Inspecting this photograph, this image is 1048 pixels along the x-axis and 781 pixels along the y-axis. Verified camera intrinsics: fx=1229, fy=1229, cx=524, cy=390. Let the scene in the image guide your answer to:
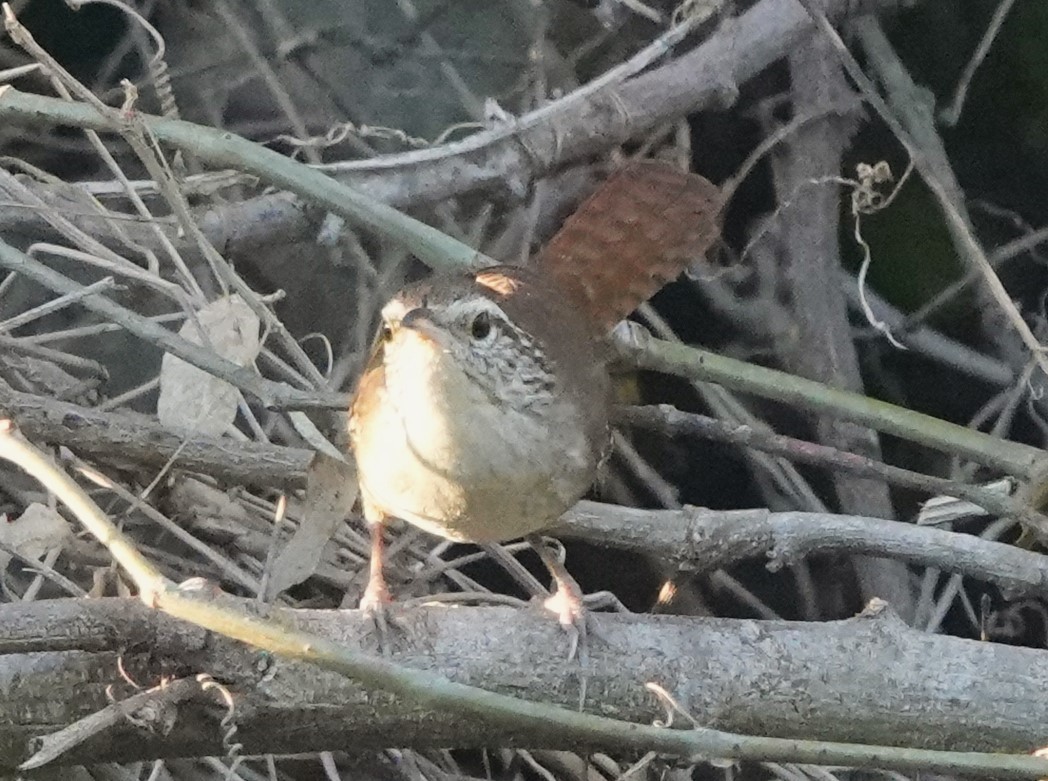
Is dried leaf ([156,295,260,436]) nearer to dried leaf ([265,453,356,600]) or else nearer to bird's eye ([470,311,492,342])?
dried leaf ([265,453,356,600])

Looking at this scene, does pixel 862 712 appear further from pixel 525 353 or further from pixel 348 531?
pixel 348 531

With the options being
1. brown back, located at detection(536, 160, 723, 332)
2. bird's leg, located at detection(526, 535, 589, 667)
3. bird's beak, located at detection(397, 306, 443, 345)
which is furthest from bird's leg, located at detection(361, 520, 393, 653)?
brown back, located at detection(536, 160, 723, 332)

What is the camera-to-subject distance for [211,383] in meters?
1.66

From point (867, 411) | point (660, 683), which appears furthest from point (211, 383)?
point (867, 411)

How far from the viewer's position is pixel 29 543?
1.51 m

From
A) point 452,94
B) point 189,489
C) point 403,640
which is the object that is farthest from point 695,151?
point 403,640

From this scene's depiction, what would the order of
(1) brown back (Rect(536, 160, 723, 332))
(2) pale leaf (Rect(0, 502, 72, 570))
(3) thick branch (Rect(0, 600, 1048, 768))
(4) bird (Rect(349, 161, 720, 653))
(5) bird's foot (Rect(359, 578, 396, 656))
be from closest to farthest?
1. (3) thick branch (Rect(0, 600, 1048, 768))
2. (5) bird's foot (Rect(359, 578, 396, 656))
3. (4) bird (Rect(349, 161, 720, 653))
4. (2) pale leaf (Rect(0, 502, 72, 570))
5. (1) brown back (Rect(536, 160, 723, 332))

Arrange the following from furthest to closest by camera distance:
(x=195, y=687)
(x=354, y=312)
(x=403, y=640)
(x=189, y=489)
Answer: (x=354, y=312) → (x=189, y=489) → (x=403, y=640) → (x=195, y=687)

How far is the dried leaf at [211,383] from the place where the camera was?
5.39 feet

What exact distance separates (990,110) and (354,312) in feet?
3.64

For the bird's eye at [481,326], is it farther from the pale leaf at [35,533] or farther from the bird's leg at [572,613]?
the pale leaf at [35,533]

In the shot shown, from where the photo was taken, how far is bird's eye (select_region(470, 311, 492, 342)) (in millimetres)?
1409

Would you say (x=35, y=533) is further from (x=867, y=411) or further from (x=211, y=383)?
(x=867, y=411)

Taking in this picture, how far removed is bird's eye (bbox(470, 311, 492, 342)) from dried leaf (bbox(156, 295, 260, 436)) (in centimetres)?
37
